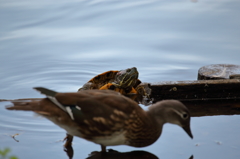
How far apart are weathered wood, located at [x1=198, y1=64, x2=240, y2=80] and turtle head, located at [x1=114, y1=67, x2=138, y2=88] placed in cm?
102

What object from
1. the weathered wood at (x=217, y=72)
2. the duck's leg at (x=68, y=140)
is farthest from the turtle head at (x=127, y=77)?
the duck's leg at (x=68, y=140)

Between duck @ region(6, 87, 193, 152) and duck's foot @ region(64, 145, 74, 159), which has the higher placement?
duck @ region(6, 87, 193, 152)

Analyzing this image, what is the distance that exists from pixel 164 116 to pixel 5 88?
353 centimetres

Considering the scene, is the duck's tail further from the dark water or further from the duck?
the dark water

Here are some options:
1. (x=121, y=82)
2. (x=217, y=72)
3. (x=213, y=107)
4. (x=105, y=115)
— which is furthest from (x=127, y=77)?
(x=105, y=115)

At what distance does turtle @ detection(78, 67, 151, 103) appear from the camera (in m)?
6.67

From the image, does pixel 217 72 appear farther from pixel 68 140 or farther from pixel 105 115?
pixel 105 115

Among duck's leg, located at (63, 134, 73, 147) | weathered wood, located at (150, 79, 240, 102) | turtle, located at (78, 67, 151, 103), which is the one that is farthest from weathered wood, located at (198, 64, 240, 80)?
duck's leg, located at (63, 134, 73, 147)

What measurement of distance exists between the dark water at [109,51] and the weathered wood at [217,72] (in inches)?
25.9

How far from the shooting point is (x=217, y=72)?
6.54 m

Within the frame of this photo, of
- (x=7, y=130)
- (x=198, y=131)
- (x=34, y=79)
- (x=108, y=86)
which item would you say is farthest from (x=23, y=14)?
(x=198, y=131)

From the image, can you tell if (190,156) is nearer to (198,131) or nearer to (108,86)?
(198,131)

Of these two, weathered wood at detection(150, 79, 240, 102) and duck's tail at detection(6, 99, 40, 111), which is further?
weathered wood at detection(150, 79, 240, 102)

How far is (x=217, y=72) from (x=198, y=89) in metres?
Answer: 0.68
